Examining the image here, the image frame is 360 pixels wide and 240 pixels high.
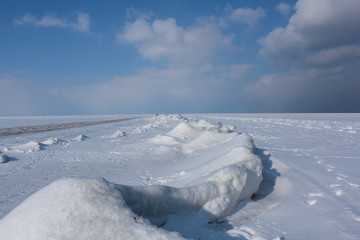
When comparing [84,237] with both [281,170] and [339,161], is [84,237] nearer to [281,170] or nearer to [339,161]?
[281,170]

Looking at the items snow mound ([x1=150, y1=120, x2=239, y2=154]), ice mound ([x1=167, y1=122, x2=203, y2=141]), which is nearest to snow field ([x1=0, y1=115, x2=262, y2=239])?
snow mound ([x1=150, y1=120, x2=239, y2=154])

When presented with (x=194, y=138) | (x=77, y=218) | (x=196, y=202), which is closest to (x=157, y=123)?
(x=194, y=138)

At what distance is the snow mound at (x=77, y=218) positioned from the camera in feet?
5.81

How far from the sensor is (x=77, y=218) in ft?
6.15

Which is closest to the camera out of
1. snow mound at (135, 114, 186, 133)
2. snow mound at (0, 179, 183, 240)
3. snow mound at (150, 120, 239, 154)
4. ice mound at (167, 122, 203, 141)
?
snow mound at (0, 179, 183, 240)

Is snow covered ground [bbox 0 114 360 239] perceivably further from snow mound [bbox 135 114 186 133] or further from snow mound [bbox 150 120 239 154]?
snow mound [bbox 135 114 186 133]

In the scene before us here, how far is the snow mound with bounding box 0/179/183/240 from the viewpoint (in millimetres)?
→ 1770

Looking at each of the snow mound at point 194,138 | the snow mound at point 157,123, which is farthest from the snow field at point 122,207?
the snow mound at point 157,123

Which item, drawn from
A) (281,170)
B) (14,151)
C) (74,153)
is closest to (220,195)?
(281,170)

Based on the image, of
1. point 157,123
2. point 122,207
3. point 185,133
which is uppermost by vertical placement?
point 122,207

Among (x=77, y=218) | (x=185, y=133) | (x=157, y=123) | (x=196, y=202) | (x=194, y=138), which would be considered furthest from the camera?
(x=157, y=123)

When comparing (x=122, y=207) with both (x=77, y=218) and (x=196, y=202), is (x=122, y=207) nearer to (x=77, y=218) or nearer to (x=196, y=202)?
(x=77, y=218)

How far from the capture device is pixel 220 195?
9.71ft

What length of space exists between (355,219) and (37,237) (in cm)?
308
